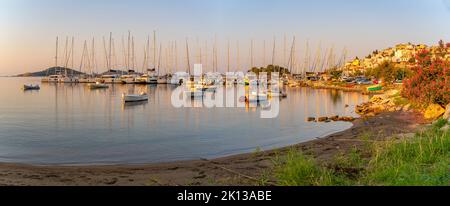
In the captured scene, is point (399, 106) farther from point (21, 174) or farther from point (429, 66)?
point (21, 174)

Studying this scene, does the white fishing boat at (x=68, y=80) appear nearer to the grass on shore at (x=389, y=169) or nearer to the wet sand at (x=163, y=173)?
the wet sand at (x=163, y=173)

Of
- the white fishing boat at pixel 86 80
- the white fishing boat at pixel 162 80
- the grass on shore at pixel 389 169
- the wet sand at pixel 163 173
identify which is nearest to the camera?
the grass on shore at pixel 389 169

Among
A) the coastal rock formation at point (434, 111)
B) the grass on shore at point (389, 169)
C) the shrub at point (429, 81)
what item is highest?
the shrub at point (429, 81)

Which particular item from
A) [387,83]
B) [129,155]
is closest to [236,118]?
[129,155]

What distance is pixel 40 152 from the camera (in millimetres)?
16094

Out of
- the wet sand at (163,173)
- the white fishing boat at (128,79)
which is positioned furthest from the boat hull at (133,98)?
the white fishing boat at (128,79)

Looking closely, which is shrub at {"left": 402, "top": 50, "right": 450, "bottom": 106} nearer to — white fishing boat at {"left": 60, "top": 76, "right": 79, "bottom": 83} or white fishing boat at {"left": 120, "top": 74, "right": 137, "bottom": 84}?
white fishing boat at {"left": 120, "top": 74, "right": 137, "bottom": 84}

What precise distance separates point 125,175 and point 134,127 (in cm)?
1351

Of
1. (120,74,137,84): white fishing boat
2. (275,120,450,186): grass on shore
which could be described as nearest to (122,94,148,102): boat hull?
(275,120,450,186): grass on shore

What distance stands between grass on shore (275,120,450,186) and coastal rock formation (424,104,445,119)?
11.1m

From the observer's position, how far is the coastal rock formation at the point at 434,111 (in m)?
20.0

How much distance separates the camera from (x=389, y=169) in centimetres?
785

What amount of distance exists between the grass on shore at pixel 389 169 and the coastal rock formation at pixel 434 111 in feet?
36.5
